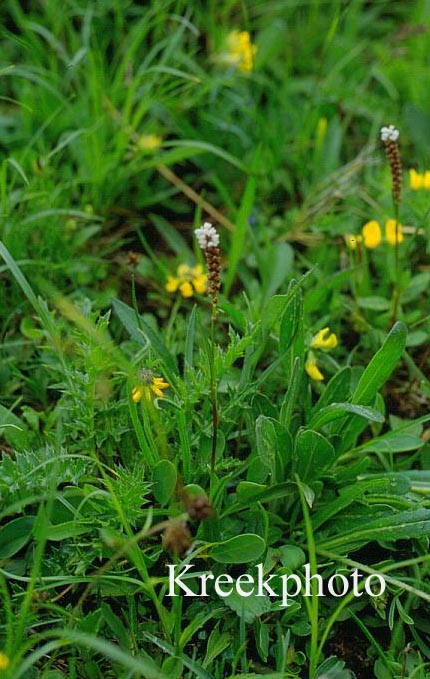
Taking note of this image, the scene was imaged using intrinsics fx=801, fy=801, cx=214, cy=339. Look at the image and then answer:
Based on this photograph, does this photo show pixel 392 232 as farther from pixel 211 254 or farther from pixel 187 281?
pixel 211 254

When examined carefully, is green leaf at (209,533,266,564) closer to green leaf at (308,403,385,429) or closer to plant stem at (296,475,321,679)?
plant stem at (296,475,321,679)

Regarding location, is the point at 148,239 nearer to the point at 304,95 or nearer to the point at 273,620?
the point at 304,95

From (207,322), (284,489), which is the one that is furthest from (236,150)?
(284,489)

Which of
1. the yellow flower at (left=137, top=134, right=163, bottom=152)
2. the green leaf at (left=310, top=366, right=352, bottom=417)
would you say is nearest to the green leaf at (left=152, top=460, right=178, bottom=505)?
the green leaf at (left=310, top=366, right=352, bottom=417)

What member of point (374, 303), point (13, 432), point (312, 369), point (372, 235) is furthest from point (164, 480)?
point (372, 235)

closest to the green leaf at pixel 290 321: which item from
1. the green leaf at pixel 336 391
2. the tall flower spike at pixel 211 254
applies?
the green leaf at pixel 336 391
